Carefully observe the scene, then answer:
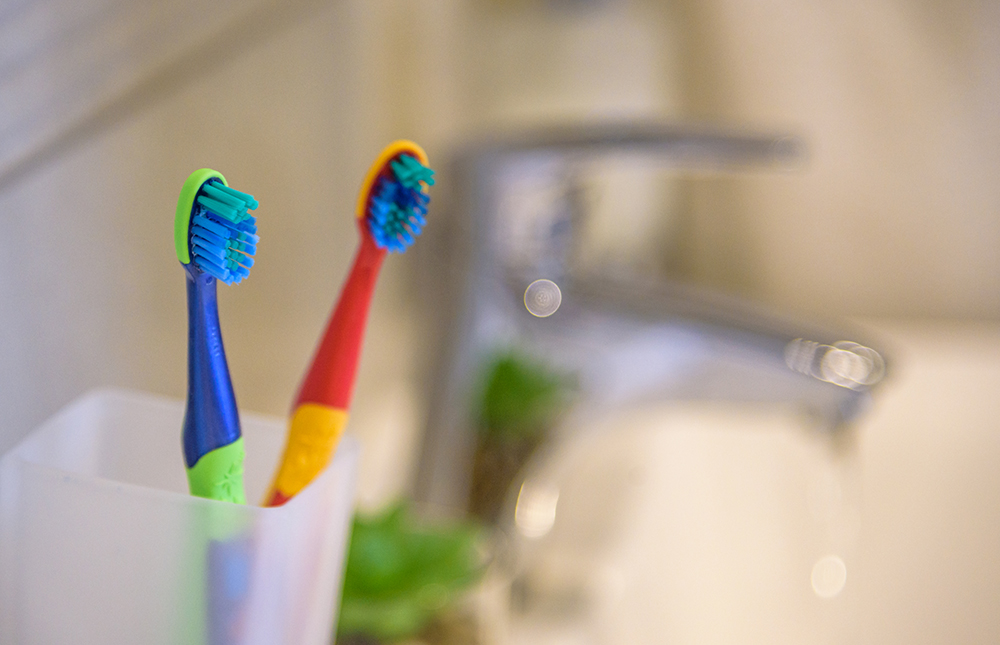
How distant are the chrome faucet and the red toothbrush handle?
0.22 meters

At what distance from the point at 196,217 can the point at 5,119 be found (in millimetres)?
98

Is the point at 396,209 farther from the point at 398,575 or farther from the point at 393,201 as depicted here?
the point at 398,575

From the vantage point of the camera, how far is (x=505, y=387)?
558 mm

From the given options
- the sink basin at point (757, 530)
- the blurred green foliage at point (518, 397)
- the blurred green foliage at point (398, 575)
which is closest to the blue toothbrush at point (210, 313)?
the blurred green foliage at point (398, 575)

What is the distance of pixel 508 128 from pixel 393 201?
1.58 feet

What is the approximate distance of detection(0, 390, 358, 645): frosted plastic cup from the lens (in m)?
0.14

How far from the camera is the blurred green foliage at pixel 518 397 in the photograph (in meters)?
0.55

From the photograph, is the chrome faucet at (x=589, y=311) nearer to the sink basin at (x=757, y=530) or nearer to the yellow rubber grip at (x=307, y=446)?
the sink basin at (x=757, y=530)

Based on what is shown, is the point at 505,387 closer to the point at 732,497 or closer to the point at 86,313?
the point at 732,497

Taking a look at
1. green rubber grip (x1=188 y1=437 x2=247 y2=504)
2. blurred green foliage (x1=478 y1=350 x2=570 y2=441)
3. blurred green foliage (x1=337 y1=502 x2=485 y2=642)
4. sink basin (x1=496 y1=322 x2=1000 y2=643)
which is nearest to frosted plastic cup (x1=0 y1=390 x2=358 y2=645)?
green rubber grip (x1=188 y1=437 x2=247 y2=504)

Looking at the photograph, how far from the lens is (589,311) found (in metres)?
0.42

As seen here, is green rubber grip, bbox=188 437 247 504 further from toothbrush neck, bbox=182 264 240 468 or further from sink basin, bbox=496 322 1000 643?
sink basin, bbox=496 322 1000 643

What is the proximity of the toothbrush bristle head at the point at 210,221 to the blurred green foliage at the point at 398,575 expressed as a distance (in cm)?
19

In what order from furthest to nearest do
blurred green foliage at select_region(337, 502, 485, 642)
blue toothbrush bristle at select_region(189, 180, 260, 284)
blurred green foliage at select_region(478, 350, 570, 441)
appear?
blurred green foliage at select_region(478, 350, 570, 441), blurred green foliage at select_region(337, 502, 485, 642), blue toothbrush bristle at select_region(189, 180, 260, 284)
